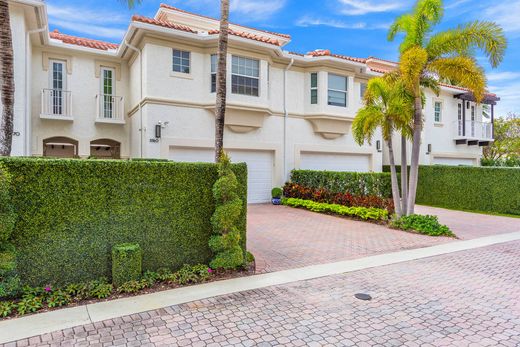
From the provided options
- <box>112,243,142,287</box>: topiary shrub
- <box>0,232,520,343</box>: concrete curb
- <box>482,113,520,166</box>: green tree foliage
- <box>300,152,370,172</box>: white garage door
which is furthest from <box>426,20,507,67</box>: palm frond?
<box>482,113,520,166</box>: green tree foliage

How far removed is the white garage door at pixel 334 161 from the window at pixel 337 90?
2.81m

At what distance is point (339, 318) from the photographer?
15.2 feet

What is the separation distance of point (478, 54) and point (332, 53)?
7.78 metres

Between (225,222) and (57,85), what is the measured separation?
12.4 m

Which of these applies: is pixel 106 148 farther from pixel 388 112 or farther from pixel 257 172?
pixel 388 112

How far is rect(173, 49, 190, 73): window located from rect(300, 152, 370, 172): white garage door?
284 inches

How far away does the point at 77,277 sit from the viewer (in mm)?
5387

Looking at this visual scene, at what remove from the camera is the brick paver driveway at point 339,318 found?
4055 millimetres

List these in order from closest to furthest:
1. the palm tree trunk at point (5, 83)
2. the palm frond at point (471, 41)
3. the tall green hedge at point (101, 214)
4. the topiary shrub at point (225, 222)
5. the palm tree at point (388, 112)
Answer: the tall green hedge at point (101, 214), the palm tree trunk at point (5, 83), the topiary shrub at point (225, 222), the palm frond at point (471, 41), the palm tree at point (388, 112)

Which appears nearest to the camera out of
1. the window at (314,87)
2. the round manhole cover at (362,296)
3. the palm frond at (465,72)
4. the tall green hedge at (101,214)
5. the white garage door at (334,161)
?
the tall green hedge at (101,214)

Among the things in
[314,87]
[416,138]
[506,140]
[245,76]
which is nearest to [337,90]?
[314,87]

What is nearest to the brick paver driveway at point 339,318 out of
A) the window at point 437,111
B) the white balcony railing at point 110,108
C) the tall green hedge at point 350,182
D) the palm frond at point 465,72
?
the palm frond at point 465,72

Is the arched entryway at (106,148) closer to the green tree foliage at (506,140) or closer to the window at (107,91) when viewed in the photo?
the window at (107,91)

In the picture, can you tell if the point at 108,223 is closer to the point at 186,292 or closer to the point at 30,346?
the point at 186,292
